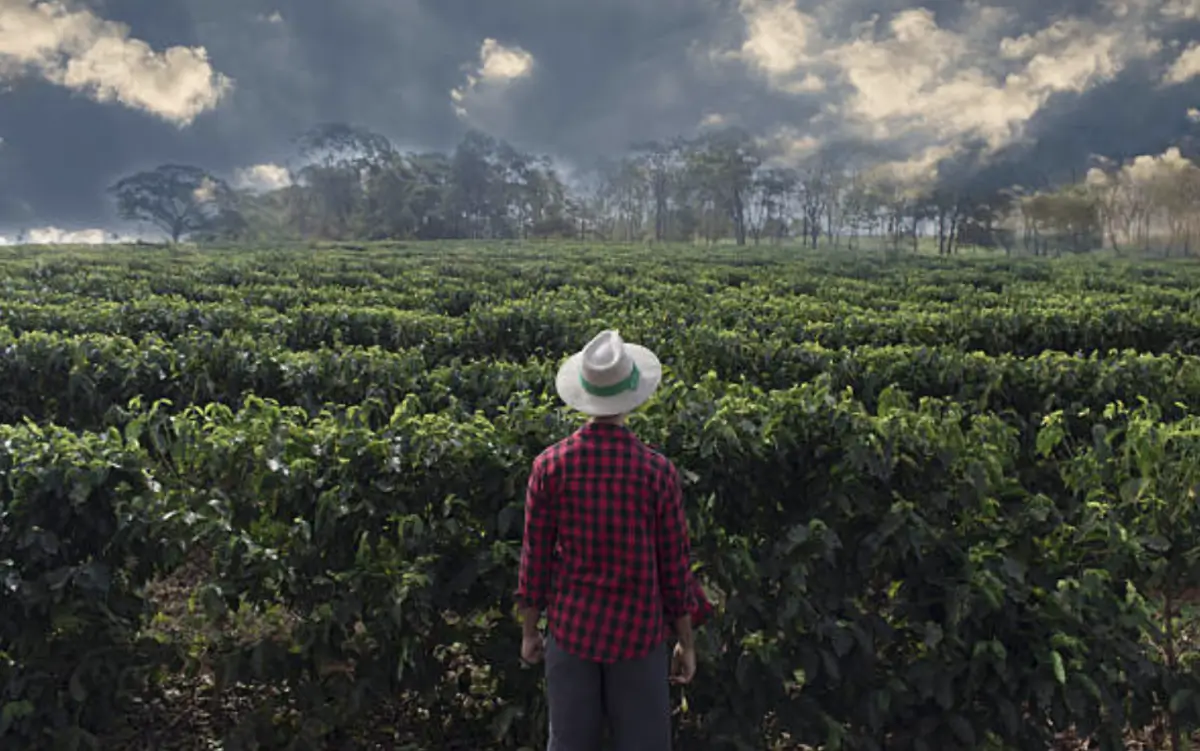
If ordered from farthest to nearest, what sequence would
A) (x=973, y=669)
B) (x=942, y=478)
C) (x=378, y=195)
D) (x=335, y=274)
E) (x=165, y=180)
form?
(x=165, y=180) < (x=378, y=195) < (x=335, y=274) < (x=942, y=478) < (x=973, y=669)

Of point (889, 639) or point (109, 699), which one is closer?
point (889, 639)

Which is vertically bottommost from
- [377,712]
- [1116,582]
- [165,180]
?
[377,712]

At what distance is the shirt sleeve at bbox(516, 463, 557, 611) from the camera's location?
289 centimetres

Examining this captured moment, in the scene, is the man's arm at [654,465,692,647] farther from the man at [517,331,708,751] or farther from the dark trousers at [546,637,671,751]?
the dark trousers at [546,637,671,751]

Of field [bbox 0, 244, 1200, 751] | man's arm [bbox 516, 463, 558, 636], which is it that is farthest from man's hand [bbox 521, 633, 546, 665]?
field [bbox 0, 244, 1200, 751]

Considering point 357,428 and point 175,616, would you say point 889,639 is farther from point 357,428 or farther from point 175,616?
point 175,616

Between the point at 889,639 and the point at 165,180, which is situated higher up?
the point at 165,180

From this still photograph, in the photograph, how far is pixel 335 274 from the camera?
73.9 feet

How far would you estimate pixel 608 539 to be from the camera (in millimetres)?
2826

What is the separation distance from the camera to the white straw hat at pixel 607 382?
9.29ft

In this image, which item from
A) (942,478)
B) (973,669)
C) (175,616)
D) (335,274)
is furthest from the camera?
(335,274)

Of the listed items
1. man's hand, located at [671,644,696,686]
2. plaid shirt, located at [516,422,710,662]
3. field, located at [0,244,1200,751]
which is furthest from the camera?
field, located at [0,244,1200,751]

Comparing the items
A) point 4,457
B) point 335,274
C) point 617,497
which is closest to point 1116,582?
point 617,497

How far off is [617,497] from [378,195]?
104813 mm
